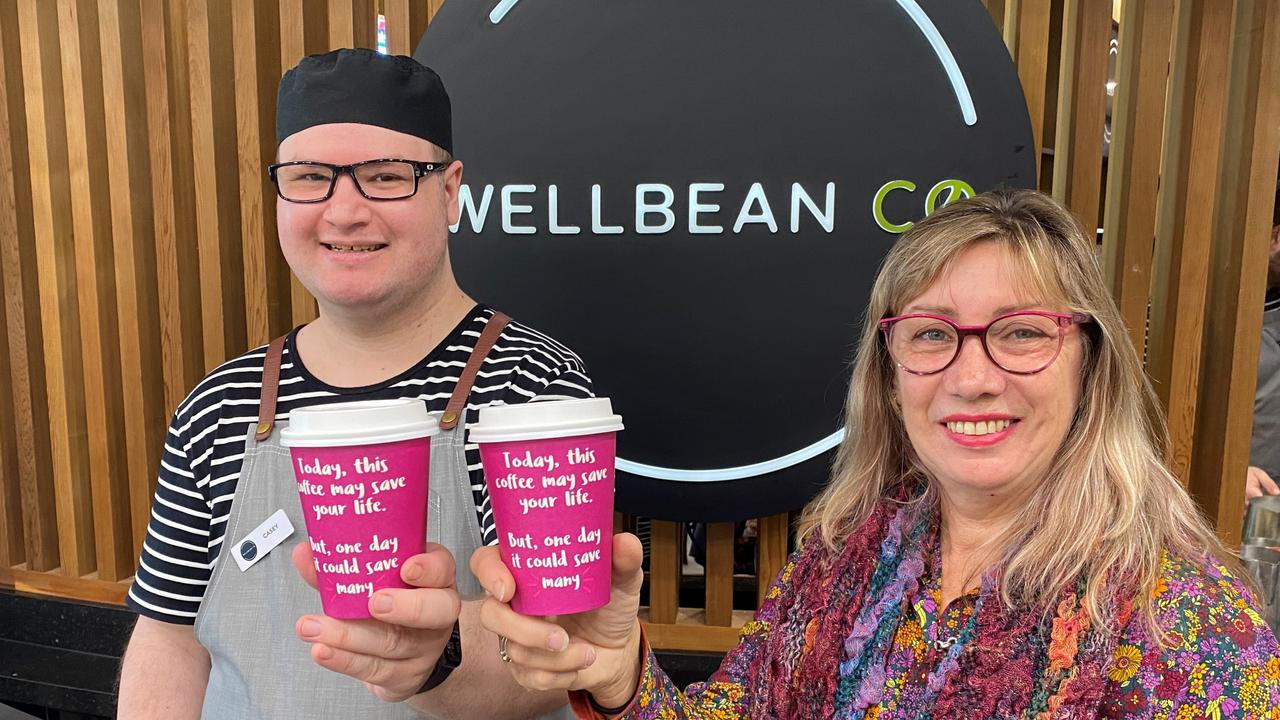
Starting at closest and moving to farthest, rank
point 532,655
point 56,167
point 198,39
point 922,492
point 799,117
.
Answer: point 532,655 < point 922,492 < point 799,117 < point 198,39 < point 56,167

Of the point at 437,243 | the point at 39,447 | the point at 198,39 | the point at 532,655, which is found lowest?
the point at 39,447

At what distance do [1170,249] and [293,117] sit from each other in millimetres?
2013

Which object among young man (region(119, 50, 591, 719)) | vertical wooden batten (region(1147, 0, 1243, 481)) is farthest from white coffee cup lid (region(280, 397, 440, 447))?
vertical wooden batten (region(1147, 0, 1243, 481))

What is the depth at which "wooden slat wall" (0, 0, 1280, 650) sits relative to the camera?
209 centimetres

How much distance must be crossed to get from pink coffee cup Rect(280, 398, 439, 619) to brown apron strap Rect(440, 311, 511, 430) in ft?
1.28

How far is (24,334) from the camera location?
2.80 meters

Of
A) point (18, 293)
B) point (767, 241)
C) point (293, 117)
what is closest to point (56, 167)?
point (18, 293)

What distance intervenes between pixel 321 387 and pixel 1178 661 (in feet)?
3.96

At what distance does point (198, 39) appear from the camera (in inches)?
97.8

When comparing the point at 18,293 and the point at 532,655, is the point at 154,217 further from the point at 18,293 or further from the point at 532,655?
the point at 532,655

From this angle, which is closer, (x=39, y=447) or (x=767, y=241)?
(x=767, y=241)

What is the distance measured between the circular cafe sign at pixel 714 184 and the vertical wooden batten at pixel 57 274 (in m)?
1.38

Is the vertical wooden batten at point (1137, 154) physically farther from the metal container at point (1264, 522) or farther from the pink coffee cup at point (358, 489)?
the pink coffee cup at point (358, 489)

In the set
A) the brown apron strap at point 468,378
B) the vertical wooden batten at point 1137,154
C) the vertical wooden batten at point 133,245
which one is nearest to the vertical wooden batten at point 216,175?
the vertical wooden batten at point 133,245
